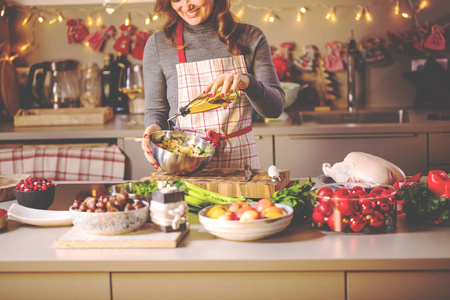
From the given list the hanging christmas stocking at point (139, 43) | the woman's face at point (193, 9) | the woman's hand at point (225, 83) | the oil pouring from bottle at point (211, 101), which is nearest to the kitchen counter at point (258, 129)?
the hanging christmas stocking at point (139, 43)

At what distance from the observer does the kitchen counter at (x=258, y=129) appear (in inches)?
109

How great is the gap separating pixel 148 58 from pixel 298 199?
1001mm

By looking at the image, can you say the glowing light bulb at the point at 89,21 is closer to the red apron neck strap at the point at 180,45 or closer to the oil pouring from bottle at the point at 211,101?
the red apron neck strap at the point at 180,45

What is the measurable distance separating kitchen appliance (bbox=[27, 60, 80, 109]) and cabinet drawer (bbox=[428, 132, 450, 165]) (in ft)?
7.11

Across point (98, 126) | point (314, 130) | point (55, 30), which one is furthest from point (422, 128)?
point (55, 30)

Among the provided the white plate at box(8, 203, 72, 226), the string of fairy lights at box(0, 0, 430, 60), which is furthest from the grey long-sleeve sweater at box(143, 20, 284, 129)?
the string of fairy lights at box(0, 0, 430, 60)

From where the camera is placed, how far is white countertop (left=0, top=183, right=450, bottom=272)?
1.15 meters

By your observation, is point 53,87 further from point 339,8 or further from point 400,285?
point 400,285

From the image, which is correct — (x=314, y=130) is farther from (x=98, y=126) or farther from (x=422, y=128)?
(x=98, y=126)

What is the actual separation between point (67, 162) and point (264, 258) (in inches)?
79.6

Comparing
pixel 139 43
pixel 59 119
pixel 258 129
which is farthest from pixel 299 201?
pixel 139 43

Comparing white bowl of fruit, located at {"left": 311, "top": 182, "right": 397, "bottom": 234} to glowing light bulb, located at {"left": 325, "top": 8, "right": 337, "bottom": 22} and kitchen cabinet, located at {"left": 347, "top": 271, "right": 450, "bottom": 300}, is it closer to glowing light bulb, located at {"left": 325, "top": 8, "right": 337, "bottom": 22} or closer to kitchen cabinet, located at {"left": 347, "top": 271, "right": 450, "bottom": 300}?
kitchen cabinet, located at {"left": 347, "top": 271, "right": 450, "bottom": 300}

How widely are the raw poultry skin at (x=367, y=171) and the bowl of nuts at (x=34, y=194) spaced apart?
2.85 feet

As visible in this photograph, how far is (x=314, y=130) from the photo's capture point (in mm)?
2844
